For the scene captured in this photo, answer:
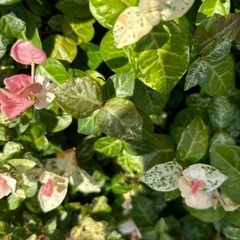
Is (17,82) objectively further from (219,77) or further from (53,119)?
(219,77)

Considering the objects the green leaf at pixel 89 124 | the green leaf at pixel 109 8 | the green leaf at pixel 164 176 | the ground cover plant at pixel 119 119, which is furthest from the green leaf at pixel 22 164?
the green leaf at pixel 109 8

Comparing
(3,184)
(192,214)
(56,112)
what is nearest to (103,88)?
(56,112)

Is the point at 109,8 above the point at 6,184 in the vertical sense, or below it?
above

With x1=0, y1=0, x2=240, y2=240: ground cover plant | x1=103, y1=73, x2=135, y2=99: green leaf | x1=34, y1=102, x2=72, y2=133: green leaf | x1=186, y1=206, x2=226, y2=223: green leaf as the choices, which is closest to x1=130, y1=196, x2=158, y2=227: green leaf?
x1=0, y1=0, x2=240, y2=240: ground cover plant

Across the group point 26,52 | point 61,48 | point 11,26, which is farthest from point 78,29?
point 26,52

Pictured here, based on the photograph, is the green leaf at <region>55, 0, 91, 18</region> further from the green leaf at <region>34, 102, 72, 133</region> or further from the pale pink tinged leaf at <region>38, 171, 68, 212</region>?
the pale pink tinged leaf at <region>38, 171, 68, 212</region>
